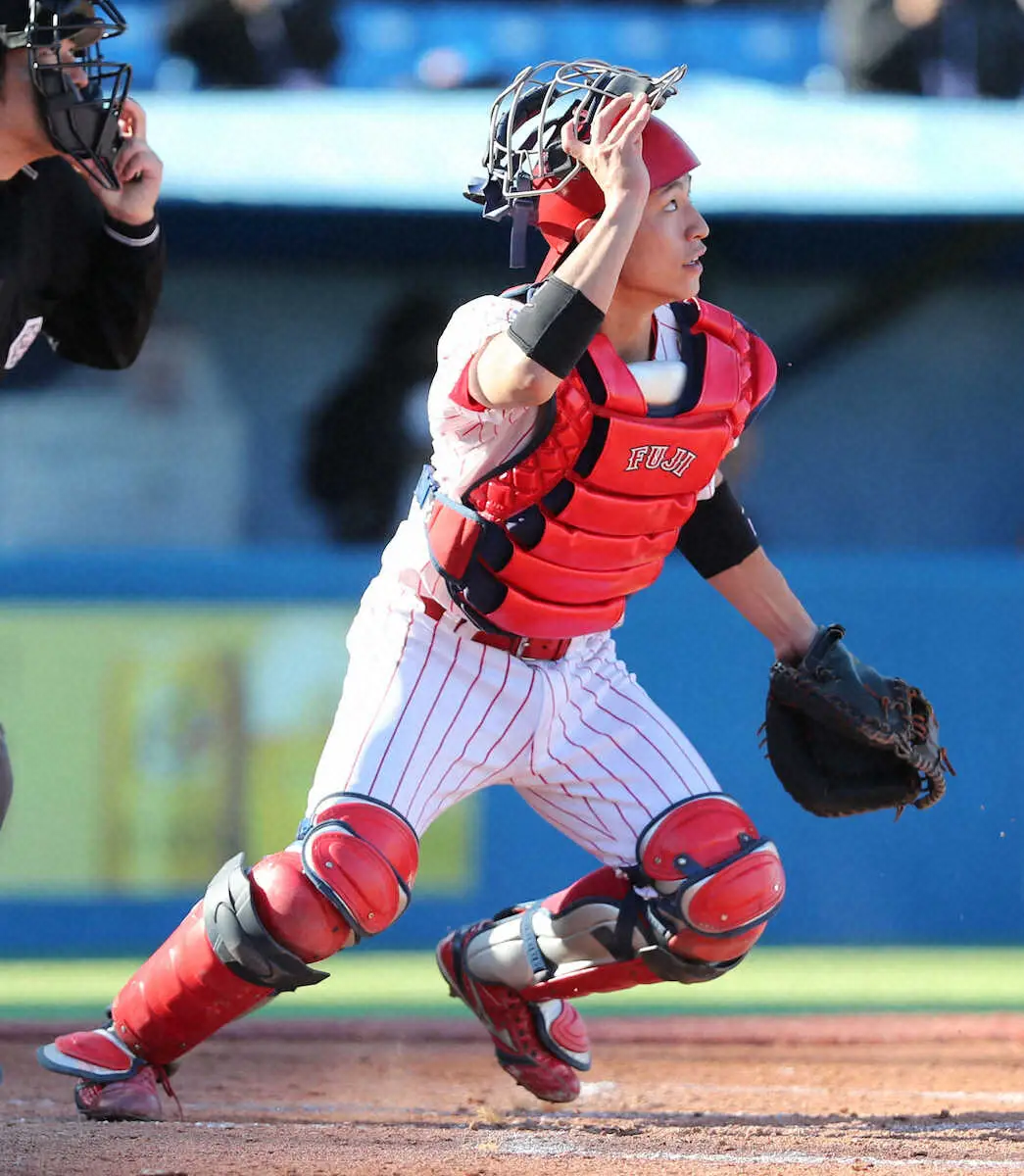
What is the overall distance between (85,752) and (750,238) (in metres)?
A: 4.61

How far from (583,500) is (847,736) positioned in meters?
0.88

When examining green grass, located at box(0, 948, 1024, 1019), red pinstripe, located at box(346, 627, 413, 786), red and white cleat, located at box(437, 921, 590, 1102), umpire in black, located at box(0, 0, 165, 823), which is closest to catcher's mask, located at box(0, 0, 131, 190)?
umpire in black, located at box(0, 0, 165, 823)

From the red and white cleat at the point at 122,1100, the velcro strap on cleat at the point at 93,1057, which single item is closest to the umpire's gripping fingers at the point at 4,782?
the velcro strap on cleat at the point at 93,1057

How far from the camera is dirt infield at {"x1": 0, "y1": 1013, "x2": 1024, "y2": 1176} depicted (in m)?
3.00

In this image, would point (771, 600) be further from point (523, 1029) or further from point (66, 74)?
point (66, 74)

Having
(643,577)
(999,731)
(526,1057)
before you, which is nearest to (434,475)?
(643,577)

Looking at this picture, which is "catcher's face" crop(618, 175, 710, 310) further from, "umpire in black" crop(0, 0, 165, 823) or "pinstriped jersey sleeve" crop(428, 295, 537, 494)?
"umpire in black" crop(0, 0, 165, 823)

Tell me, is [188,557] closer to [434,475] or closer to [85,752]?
[85,752]

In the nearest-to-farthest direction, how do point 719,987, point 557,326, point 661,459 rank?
point 557,326 → point 661,459 → point 719,987

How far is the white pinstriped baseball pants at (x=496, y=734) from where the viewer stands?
3.39 meters

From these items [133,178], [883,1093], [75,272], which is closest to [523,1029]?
[883,1093]

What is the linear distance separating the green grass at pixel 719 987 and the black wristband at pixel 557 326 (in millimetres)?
2870

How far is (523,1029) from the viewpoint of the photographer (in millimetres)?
3863

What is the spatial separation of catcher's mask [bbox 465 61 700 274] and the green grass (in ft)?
9.14
